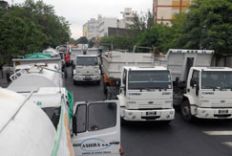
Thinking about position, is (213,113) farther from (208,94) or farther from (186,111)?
(186,111)

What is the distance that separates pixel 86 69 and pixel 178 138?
578 inches

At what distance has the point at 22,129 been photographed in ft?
9.73

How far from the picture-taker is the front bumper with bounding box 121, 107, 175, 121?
39.6ft

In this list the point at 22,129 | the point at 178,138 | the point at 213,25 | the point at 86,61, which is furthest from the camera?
the point at 86,61

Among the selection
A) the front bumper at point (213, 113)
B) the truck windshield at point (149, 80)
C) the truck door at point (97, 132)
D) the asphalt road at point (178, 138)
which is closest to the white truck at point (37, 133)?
the truck door at point (97, 132)

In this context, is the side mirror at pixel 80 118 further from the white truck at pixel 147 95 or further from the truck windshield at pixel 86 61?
the truck windshield at pixel 86 61

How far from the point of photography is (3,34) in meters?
26.2

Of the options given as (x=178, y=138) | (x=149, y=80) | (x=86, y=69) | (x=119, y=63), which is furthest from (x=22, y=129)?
(x=86, y=69)

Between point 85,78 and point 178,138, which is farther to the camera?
point 85,78

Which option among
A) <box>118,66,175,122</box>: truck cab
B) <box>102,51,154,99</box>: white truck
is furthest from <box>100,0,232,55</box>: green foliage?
<box>118,66,175,122</box>: truck cab

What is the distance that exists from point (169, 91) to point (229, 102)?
2199mm

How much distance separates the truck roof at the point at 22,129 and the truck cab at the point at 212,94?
9.47 meters

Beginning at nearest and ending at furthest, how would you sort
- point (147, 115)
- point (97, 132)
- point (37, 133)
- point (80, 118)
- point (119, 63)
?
point (37, 133) < point (97, 132) < point (80, 118) < point (147, 115) < point (119, 63)

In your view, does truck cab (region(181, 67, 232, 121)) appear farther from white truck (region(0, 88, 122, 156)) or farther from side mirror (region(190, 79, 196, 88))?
white truck (region(0, 88, 122, 156))
